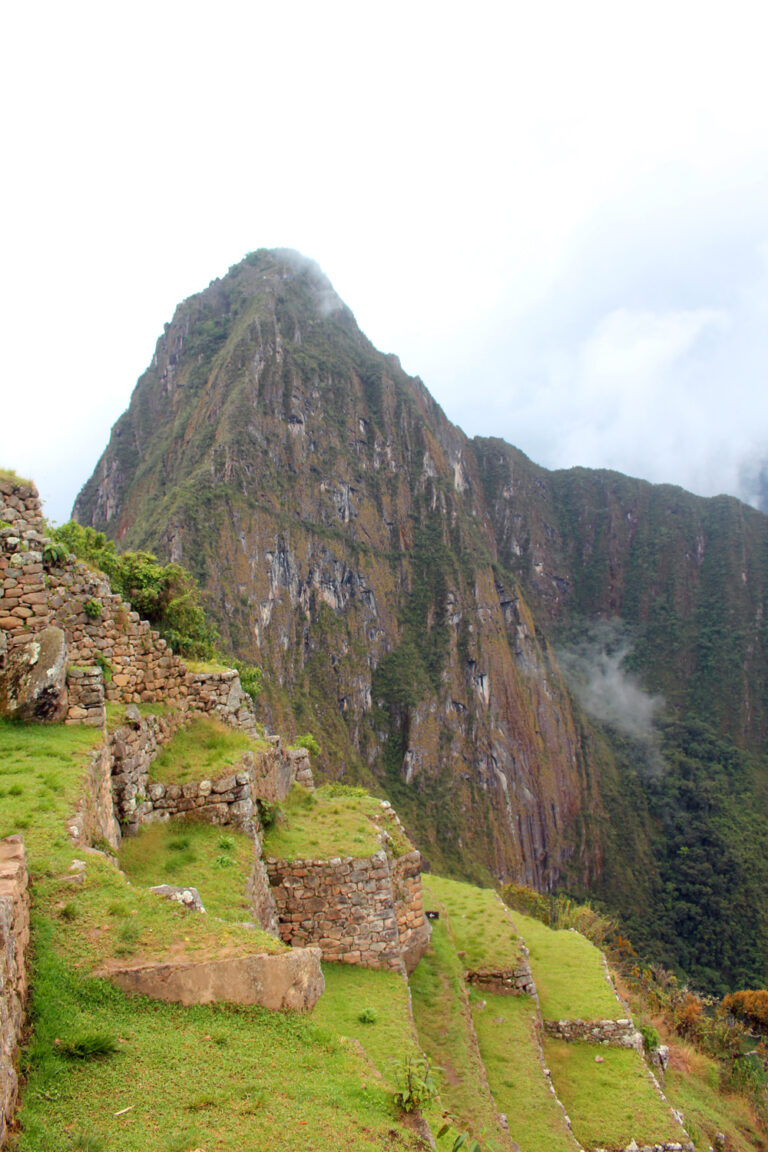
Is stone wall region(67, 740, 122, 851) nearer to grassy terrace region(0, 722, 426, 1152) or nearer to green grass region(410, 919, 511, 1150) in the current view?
grassy terrace region(0, 722, 426, 1152)

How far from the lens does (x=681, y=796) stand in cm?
13900

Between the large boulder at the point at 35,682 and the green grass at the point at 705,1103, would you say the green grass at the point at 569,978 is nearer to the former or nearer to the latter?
the green grass at the point at 705,1103

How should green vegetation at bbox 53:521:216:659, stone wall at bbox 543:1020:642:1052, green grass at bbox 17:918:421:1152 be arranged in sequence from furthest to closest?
green vegetation at bbox 53:521:216:659 < stone wall at bbox 543:1020:642:1052 < green grass at bbox 17:918:421:1152

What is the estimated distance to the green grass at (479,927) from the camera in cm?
1269

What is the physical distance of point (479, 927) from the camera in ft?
46.6

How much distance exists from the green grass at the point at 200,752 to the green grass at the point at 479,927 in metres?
7.37

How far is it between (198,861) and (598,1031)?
986 centimetres

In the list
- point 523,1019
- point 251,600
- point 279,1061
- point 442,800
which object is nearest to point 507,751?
point 442,800

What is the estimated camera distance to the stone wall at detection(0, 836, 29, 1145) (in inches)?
116

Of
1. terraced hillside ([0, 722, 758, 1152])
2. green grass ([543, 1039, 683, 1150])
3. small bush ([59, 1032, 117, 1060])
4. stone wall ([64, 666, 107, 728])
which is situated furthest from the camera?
green grass ([543, 1039, 683, 1150])

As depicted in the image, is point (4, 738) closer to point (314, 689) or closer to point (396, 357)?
point (314, 689)

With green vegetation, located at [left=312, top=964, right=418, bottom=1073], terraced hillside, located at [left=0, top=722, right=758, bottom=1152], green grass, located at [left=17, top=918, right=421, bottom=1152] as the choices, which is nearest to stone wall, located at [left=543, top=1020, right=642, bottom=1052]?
terraced hillside, located at [left=0, top=722, right=758, bottom=1152]

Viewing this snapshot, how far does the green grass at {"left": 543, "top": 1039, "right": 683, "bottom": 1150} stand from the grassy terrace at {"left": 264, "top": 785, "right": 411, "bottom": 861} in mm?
4825

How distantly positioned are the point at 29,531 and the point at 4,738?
2.35 m
